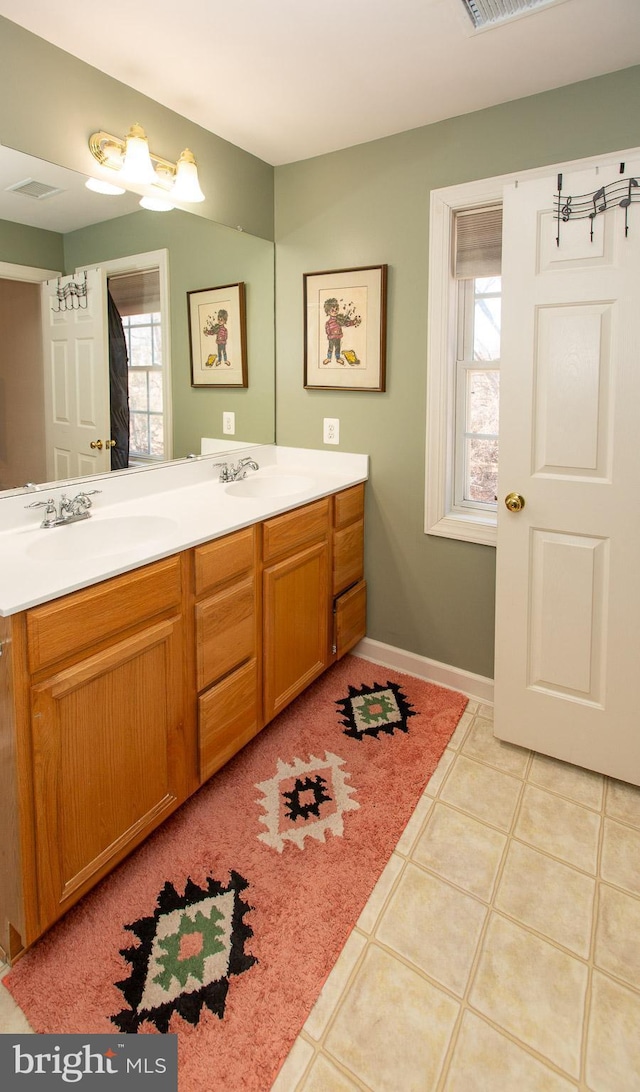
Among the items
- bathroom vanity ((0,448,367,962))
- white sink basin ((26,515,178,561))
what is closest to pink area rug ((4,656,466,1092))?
bathroom vanity ((0,448,367,962))

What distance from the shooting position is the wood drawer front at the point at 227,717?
5.94ft

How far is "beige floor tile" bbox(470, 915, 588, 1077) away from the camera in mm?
1222

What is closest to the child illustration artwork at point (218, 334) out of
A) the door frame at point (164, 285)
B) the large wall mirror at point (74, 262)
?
the large wall mirror at point (74, 262)

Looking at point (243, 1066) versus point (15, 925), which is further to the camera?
point (15, 925)

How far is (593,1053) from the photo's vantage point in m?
1.20

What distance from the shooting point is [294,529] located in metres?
2.16

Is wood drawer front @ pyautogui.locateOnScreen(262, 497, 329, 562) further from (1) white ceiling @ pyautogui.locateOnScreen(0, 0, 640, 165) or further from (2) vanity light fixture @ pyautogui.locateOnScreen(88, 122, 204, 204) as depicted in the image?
(1) white ceiling @ pyautogui.locateOnScreen(0, 0, 640, 165)

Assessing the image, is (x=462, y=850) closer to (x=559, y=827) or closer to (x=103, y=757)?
(x=559, y=827)

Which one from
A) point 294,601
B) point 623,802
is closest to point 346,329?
point 294,601

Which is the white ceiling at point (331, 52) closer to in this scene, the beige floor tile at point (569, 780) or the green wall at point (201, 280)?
the green wall at point (201, 280)

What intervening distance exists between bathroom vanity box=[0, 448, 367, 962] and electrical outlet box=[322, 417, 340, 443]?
12.2 inches

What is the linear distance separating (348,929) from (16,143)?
7.61 ft

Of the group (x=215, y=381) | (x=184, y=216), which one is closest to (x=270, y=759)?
(x=215, y=381)

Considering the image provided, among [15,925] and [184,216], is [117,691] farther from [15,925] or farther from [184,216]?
[184,216]
